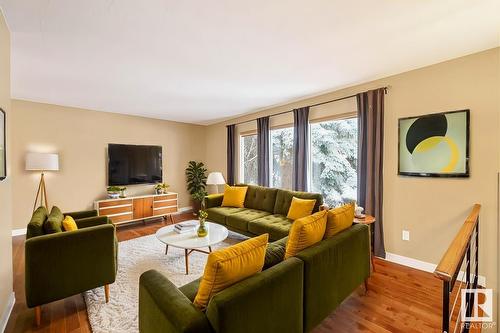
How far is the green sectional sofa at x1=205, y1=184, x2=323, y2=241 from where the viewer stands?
331 centimetres

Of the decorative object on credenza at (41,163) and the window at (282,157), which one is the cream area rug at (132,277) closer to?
the window at (282,157)

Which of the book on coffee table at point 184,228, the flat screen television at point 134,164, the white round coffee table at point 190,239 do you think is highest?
the flat screen television at point 134,164

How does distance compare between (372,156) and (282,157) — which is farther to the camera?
(282,157)

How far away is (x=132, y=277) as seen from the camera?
8.85ft

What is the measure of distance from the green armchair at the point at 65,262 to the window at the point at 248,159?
358 centimetres

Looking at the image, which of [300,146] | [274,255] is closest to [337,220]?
[274,255]

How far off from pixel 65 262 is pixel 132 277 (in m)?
0.90

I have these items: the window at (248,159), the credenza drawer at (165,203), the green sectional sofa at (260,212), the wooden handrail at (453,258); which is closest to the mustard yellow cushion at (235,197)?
the green sectional sofa at (260,212)

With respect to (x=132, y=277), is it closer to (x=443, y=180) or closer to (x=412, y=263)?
(x=412, y=263)

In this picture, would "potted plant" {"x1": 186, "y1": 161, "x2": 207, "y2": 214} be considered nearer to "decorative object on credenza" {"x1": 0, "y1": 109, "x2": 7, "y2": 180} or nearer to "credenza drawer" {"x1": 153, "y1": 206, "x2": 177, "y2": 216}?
"credenza drawer" {"x1": 153, "y1": 206, "x2": 177, "y2": 216}

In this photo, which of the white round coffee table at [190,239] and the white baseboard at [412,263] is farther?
the white baseboard at [412,263]

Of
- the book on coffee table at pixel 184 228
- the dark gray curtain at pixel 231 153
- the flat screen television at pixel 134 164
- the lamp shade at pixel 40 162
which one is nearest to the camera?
the book on coffee table at pixel 184 228

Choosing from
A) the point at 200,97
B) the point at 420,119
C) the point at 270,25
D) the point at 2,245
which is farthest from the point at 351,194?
the point at 2,245

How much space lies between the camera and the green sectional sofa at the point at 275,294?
1106 millimetres
